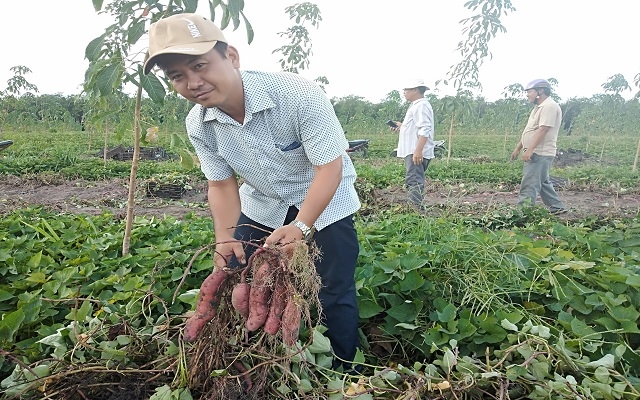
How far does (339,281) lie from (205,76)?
3.06 ft

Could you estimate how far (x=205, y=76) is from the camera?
1447 mm

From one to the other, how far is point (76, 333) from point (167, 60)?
3.12 feet

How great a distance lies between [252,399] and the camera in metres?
1.38

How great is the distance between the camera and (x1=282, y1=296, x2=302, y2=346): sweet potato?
4.20 ft

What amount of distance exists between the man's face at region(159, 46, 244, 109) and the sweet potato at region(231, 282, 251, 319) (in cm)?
62

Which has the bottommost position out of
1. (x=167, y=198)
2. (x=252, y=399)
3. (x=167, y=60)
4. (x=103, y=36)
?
(x=167, y=198)

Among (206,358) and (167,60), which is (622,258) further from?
(167,60)

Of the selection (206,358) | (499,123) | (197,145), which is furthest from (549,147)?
(499,123)

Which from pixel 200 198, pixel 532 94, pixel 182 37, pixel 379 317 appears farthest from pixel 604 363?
pixel 200 198

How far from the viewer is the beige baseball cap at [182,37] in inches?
53.9

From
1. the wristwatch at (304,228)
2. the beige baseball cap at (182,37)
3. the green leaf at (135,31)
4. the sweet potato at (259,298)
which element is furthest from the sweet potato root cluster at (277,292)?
the green leaf at (135,31)

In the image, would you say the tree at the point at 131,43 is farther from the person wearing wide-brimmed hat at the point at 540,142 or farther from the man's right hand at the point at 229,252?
the person wearing wide-brimmed hat at the point at 540,142

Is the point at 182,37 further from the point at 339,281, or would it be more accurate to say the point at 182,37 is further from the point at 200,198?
the point at 200,198

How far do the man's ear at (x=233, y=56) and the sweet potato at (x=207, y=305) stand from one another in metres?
0.73
